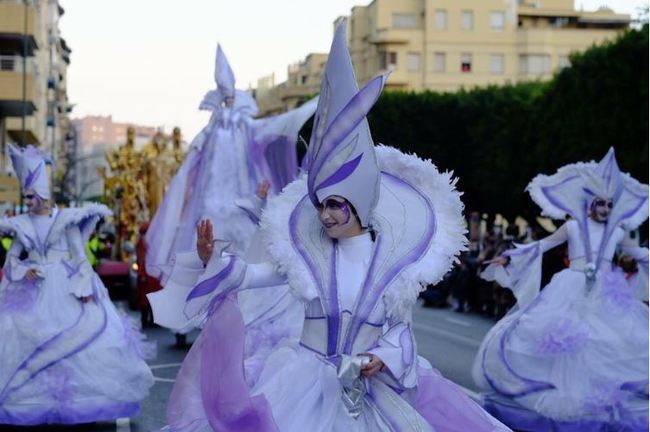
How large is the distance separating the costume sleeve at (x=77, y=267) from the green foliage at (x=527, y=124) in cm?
2027

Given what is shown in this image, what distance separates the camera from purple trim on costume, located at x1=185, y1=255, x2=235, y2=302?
636cm

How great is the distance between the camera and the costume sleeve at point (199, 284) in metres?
6.37

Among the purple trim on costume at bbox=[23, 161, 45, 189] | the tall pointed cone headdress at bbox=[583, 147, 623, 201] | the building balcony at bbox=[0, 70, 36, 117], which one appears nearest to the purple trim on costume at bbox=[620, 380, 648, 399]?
the tall pointed cone headdress at bbox=[583, 147, 623, 201]

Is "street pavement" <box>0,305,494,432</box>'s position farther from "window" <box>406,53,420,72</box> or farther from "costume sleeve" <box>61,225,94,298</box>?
"window" <box>406,53,420,72</box>

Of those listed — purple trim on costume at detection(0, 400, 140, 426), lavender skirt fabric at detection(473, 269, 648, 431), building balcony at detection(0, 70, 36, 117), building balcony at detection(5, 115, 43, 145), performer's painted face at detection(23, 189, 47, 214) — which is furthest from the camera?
building balcony at detection(5, 115, 43, 145)

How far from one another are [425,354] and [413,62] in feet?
272

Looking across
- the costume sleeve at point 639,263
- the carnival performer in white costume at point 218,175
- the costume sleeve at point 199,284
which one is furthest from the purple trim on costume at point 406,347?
the carnival performer in white costume at point 218,175

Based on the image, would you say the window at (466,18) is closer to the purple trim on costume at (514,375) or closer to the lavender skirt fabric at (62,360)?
the purple trim on costume at (514,375)

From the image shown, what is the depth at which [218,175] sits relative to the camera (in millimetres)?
16094

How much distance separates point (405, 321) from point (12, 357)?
5.08 metres

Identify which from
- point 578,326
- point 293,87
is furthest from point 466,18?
point 578,326

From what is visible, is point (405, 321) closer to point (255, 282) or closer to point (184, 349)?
point (255, 282)

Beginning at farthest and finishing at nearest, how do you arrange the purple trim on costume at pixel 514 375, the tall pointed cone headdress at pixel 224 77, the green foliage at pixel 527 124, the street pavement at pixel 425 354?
the green foliage at pixel 527 124 → the tall pointed cone headdress at pixel 224 77 → the street pavement at pixel 425 354 → the purple trim on costume at pixel 514 375

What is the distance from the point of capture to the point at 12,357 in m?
10.8
